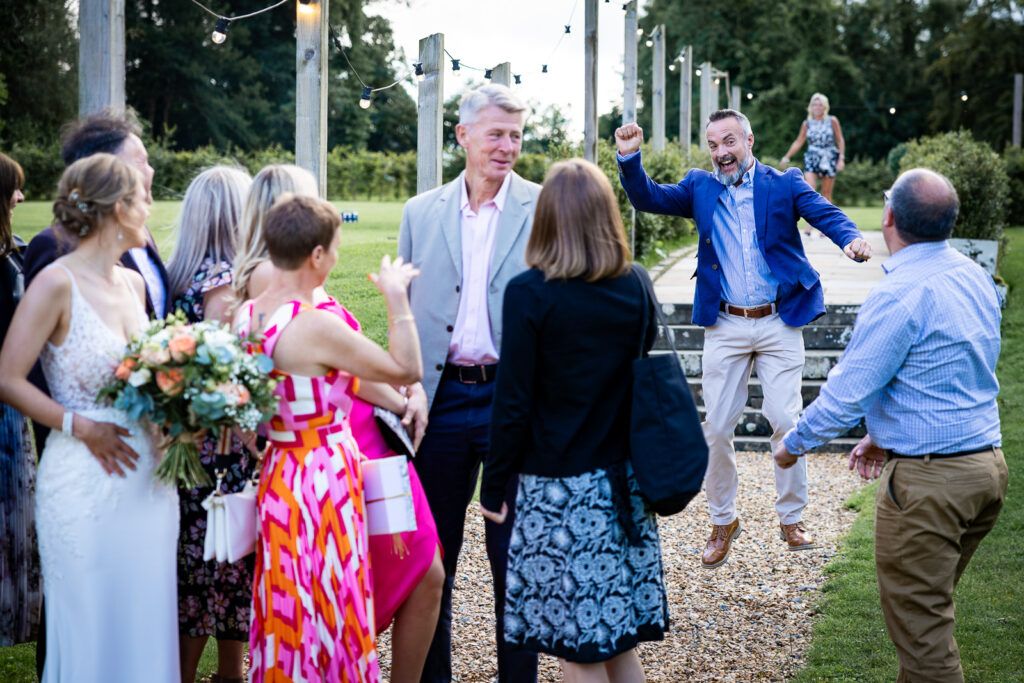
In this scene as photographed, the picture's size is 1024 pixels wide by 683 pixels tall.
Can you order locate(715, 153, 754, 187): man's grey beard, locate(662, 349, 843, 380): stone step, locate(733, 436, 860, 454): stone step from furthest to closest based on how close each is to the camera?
1. locate(662, 349, 843, 380): stone step
2. locate(733, 436, 860, 454): stone step
3. locate(715, 153, 754, 187): man's grey beard

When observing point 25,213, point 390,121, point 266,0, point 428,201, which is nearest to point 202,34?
point 266,0

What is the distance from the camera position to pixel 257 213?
3.42 metres

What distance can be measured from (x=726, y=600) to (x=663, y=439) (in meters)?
2.74

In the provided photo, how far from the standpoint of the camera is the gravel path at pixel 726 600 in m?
4.66

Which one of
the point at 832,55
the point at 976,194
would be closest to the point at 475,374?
the point at 976,194

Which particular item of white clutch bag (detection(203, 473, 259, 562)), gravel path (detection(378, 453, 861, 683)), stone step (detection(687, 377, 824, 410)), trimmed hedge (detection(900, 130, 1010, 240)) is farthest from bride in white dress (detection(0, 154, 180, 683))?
trimmed hedge (detection(900, 130, 1010, 240))

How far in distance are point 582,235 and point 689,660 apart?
2510mm

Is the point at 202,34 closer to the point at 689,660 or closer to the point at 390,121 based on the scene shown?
the point at 390,121

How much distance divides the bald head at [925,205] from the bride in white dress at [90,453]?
2.49m

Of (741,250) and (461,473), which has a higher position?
(741,250)

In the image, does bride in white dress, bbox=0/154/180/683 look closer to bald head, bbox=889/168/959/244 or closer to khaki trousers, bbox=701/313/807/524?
bald head, bbox=889/168/959/244

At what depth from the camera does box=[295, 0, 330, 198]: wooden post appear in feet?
22.3

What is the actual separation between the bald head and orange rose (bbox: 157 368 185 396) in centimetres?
237

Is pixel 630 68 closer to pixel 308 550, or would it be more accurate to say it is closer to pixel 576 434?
pixel 576 434
